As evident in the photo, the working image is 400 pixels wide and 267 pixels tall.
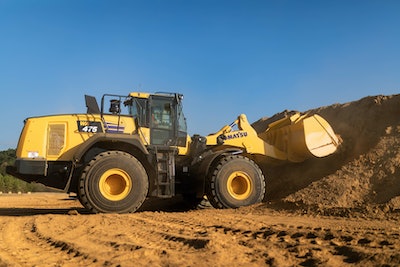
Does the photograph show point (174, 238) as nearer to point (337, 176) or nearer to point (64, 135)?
point (64, 135)

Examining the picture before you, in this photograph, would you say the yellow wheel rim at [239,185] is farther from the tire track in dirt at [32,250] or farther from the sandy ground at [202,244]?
the tire track in dirt at [32,250]

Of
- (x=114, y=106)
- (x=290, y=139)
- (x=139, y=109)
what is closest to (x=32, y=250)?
(x=114, y=106)

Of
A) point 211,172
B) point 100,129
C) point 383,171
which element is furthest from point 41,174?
point 383,171

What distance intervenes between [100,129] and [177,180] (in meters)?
2.42

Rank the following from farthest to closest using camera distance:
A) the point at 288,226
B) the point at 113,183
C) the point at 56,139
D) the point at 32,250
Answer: the point at 56,139
the point at 113,183
the point at 288,226
the point at 32,250

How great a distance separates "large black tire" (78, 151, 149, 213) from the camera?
358 inches

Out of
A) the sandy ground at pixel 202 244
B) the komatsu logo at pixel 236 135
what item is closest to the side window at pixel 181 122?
the komatsu logo at pixel 236 135

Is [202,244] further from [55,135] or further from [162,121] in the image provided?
[162,121]

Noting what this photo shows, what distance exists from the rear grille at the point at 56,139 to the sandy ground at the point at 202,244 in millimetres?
2116

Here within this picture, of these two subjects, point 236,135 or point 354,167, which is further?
point 236,135

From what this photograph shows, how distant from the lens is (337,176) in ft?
34.7

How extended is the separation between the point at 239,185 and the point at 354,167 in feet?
9.89

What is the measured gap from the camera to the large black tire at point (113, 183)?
9102mm

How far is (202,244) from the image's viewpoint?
5004mm
